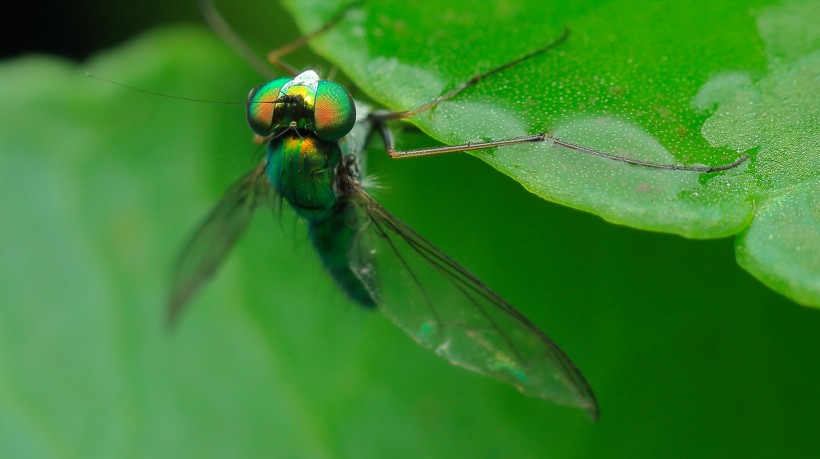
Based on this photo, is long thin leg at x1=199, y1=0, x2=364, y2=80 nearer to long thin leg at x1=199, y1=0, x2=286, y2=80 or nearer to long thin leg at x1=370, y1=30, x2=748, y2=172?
long thin leg at x1=199, y1=0, x2=286, y2=80

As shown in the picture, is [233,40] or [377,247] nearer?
[377,247]

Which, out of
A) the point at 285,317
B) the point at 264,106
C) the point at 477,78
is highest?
the point at 477,78

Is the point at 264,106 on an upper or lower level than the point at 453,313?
upper

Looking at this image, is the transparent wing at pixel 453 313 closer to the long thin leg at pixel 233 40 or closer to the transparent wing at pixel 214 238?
the transparent wing at pixel 214 238

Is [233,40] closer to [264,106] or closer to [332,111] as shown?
[264,106]

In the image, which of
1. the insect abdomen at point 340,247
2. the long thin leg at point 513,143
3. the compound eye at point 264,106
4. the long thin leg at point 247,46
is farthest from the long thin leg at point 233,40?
the long thin leg at point 513,143

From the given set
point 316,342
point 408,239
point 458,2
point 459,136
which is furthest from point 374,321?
point 458,2

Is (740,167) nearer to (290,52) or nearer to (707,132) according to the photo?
(707,132)

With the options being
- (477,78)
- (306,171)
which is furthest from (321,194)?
(477,78)
